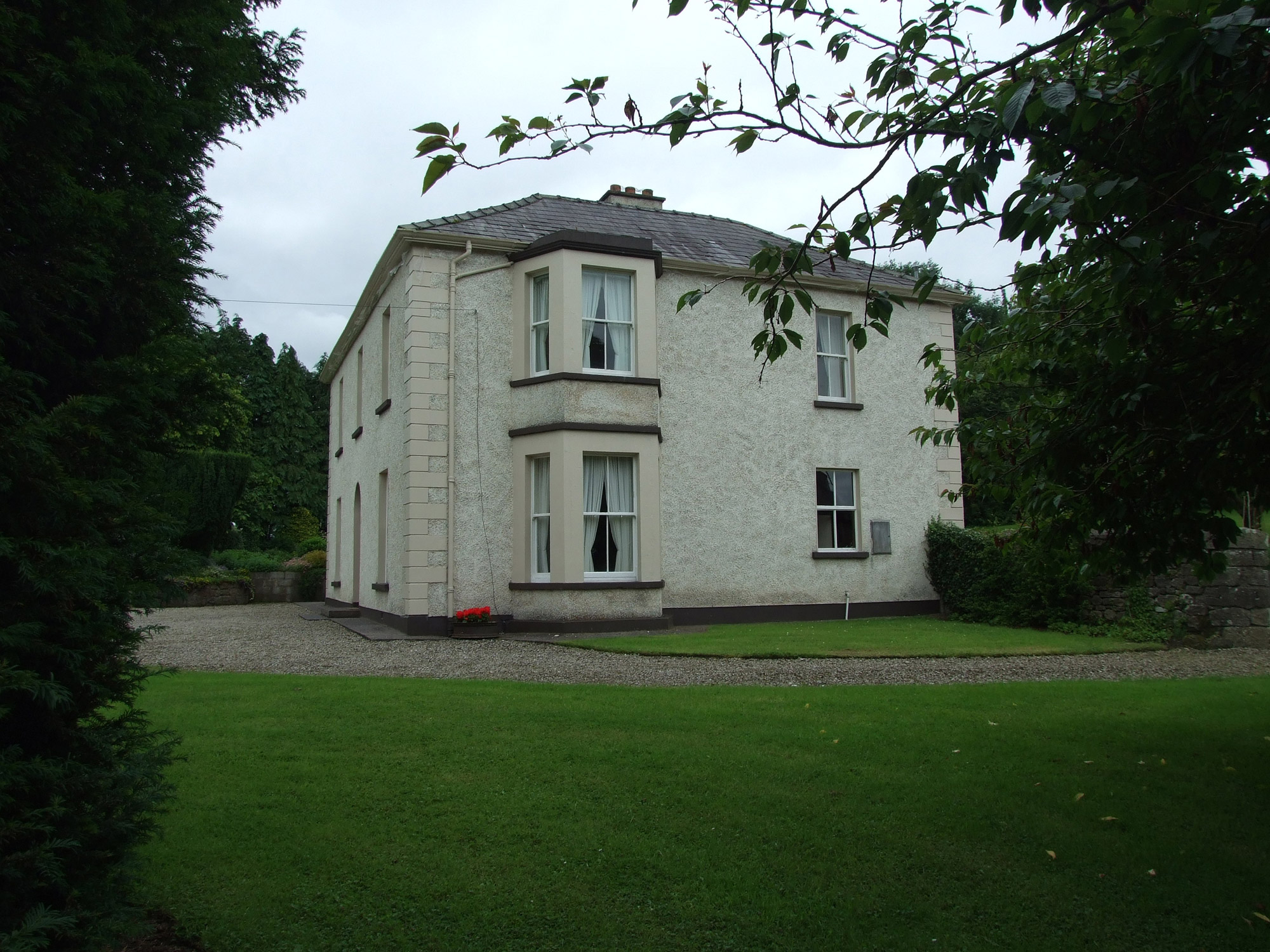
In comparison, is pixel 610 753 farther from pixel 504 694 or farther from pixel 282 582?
pixel 282 582

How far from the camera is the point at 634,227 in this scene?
17.3 meters

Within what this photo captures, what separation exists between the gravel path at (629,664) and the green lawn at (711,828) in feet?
7.33

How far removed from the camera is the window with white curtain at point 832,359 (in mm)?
17250

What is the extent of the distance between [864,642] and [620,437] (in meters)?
4.91

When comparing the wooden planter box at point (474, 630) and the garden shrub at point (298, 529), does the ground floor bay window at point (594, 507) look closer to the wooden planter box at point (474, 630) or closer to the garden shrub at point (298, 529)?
the wooden planter box at point (474, 630)

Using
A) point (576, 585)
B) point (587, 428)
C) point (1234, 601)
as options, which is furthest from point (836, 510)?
point (1234, 601)

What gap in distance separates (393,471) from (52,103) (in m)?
12.6

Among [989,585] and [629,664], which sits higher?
[989,585]

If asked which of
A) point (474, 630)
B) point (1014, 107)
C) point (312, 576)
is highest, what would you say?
point (1014, 107)

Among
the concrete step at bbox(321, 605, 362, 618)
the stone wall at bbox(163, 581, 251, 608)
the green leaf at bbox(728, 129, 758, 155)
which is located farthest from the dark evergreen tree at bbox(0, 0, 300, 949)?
the stone wall at bbox(163, 581, 251, 608)

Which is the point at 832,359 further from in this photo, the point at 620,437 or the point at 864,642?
the point at 864,642

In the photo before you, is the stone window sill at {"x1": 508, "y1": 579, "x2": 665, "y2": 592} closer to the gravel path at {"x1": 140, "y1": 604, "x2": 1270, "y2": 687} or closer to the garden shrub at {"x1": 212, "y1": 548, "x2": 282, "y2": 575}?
the gravel path at {"x1": 140, "y1": 604, "x2": 1270, "y2": 687}

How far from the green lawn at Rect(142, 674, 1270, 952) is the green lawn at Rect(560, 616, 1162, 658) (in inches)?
160

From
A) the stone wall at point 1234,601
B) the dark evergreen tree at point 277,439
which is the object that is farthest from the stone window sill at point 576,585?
the dark evergreen tree at point 277,439
